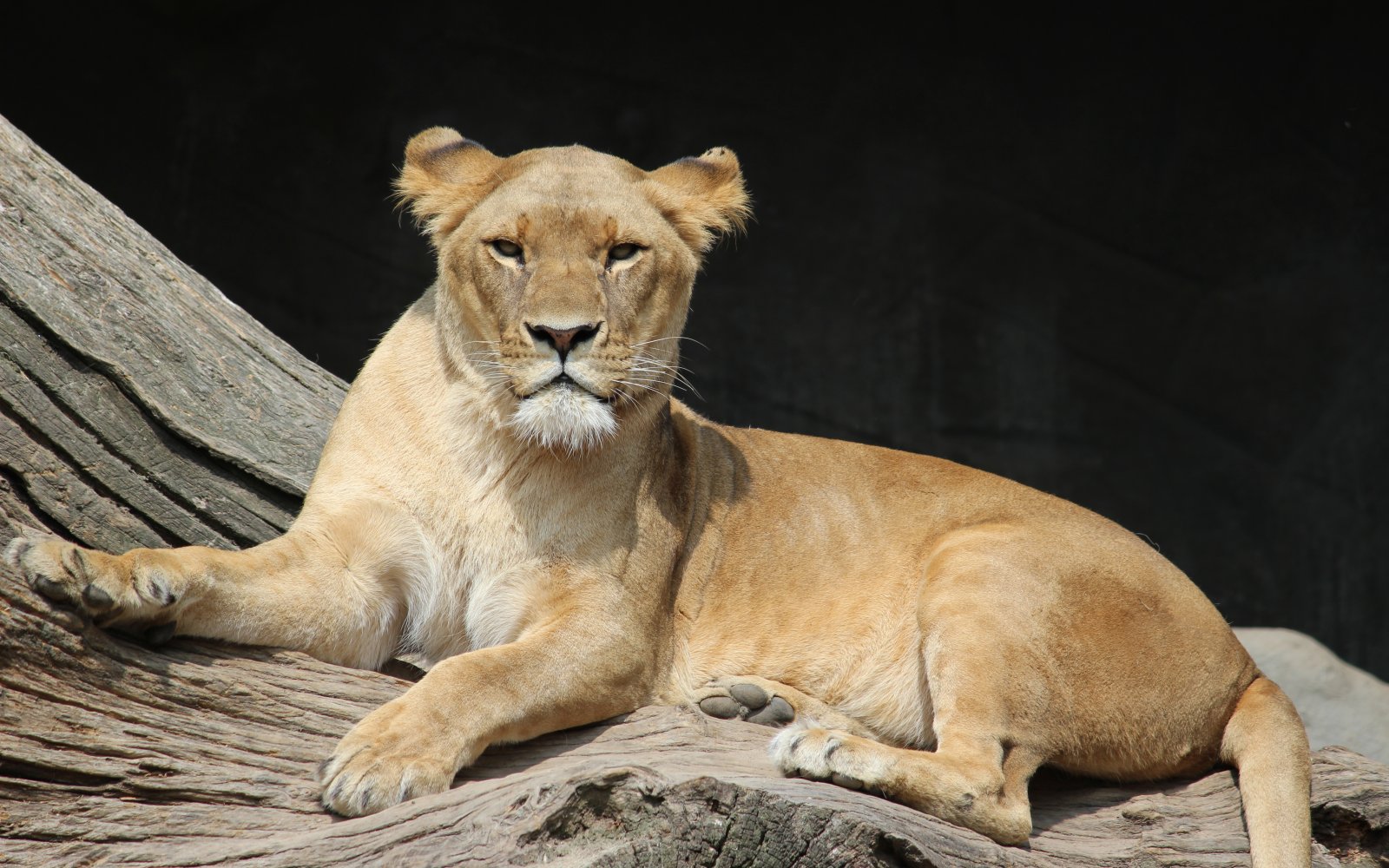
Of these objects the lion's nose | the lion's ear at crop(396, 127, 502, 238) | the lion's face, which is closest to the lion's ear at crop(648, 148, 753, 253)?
the lion's face

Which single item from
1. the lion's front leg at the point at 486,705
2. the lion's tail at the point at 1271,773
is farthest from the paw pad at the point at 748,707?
the lion's tail at the point at 1271,773

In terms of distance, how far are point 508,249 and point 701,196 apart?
0.64 meters

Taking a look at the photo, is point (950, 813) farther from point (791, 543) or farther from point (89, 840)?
point (89, 840)

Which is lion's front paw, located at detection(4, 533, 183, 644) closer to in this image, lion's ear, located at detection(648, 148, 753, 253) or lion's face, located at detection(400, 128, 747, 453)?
lion's face, located at detection(400, 128, 747, 453)

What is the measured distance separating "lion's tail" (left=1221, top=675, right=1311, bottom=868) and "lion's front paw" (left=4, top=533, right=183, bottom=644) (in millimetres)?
2373

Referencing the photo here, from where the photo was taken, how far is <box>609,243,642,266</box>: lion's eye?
340cm

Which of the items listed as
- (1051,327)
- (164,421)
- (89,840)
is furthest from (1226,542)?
(89,840)

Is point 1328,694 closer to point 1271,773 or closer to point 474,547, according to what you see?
point 1271,773

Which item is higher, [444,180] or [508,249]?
[444,180]

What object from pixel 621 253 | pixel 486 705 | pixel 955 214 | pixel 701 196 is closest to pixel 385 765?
pixel 486 705

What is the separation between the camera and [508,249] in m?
3.37

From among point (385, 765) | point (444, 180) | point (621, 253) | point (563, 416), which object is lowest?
point (385, 765)

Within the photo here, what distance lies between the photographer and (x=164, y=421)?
12.1ft

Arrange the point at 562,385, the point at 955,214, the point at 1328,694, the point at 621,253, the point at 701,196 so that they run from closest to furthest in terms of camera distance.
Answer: the point at 562,385
the point at 621,253
the point at 701,196
the point at 1328,694
the point at 955,214
